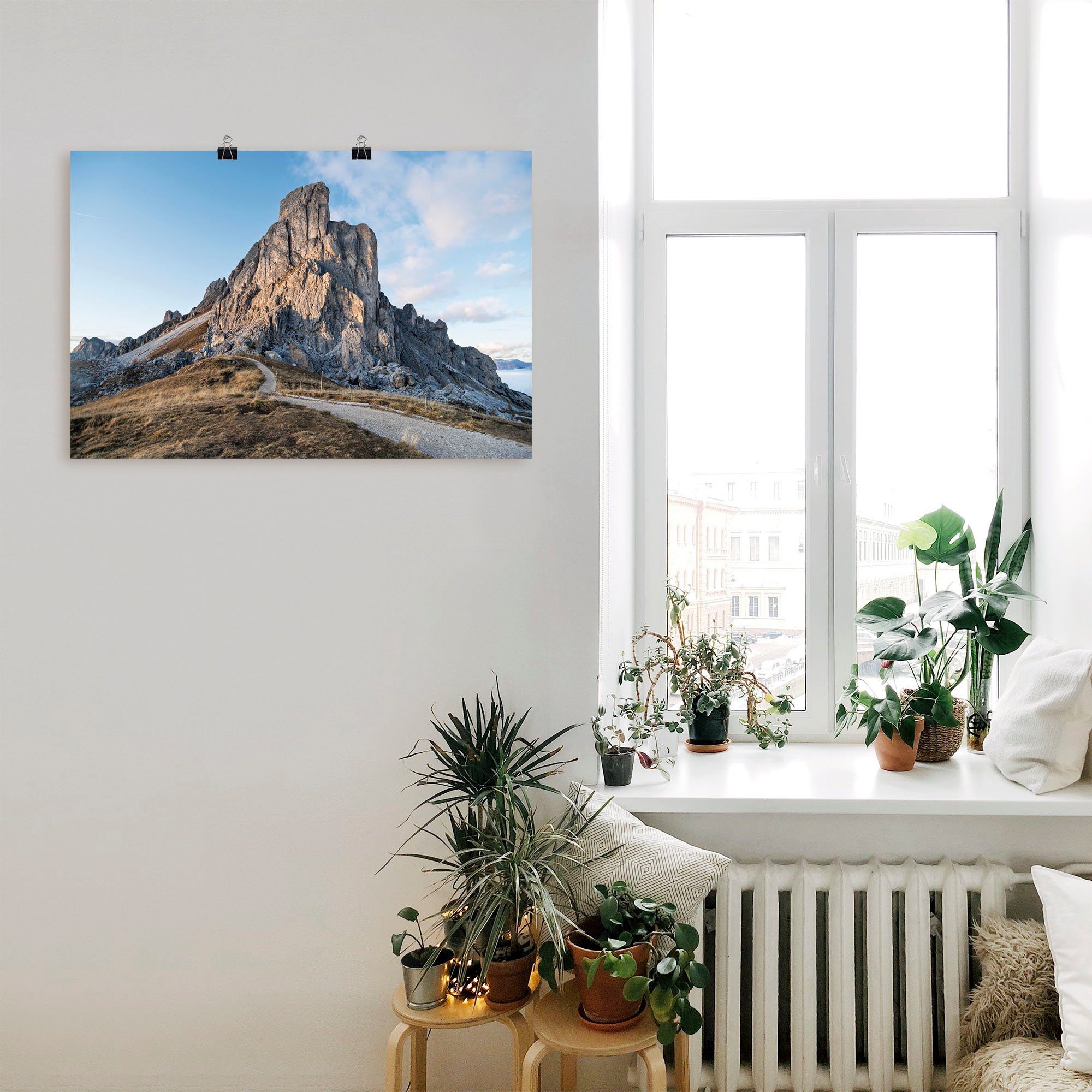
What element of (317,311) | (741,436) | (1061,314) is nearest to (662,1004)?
(741,436)

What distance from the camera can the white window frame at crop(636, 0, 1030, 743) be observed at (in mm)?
2172

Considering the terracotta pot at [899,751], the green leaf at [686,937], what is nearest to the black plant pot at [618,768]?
the green leaf at [686,937]

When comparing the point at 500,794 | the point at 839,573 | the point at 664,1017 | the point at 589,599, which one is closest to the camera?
the point at 664,1017

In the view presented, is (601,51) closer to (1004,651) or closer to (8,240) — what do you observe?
(8,240)

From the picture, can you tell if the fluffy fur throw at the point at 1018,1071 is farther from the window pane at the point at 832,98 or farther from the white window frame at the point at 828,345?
the window pane at the point at 832,98

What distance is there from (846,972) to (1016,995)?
1.02ft

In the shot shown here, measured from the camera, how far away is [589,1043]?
142 centimetres

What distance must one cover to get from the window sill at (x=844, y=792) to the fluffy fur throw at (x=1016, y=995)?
0.26 m

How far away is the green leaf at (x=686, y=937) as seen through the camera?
1.41 m

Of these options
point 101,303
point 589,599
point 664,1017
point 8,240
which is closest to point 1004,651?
point 589,599

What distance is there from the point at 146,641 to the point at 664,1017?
1.30 metres

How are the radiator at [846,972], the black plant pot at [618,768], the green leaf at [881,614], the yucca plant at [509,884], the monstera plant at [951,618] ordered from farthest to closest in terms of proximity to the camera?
1. the green leaf at [881,614]
2. the monstera plant at [951,618]
3. the black plant pot at [618,768]
4. the radiator at [846,972]
5. the yucca plant at [509,884]

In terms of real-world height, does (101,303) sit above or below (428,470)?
above

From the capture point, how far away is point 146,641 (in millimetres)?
1807
